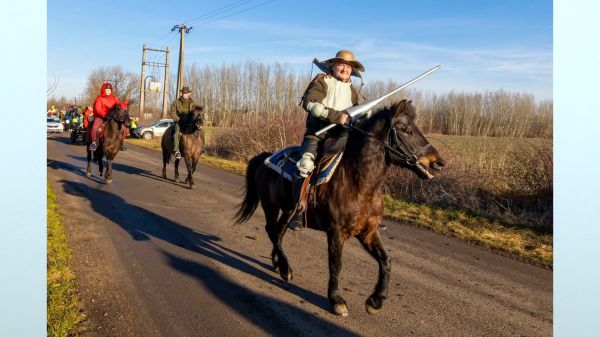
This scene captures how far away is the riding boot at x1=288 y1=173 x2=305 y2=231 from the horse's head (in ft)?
3.39

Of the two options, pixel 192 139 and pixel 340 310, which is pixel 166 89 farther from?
pixel 340 310

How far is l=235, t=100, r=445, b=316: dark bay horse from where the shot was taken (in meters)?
4.33

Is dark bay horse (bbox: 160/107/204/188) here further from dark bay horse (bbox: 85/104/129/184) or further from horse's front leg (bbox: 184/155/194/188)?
dark bay horse (bbox: 85/104/129/184)

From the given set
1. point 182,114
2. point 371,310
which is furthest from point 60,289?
point 182,114

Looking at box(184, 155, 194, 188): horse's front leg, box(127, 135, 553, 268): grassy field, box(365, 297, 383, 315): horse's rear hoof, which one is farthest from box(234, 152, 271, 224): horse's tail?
box(184, 155, 194, 188): horse's front leg

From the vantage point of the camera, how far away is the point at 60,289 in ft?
15.6

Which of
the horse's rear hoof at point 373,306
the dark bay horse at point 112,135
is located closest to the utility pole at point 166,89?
the dark bay horse at point 112,135

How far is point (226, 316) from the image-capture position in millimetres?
4344

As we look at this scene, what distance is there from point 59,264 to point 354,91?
418 cm

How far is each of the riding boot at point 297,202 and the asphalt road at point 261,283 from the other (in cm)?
78

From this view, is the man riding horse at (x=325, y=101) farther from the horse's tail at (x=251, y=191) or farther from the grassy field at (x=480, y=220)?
the grassy field at (x=480, y=220)

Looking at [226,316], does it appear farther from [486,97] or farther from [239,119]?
[239,119]

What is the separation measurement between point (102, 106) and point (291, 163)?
31.8 ft

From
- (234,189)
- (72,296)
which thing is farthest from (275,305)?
(234,189)
